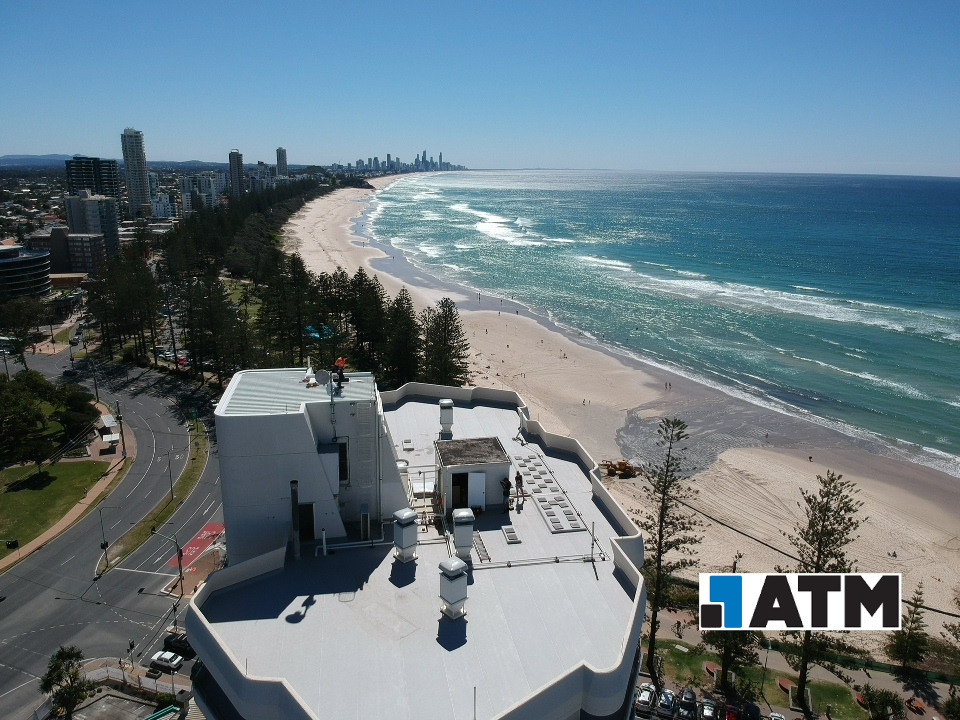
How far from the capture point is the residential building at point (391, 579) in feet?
37.8

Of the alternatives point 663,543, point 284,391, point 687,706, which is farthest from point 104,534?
point 687,706

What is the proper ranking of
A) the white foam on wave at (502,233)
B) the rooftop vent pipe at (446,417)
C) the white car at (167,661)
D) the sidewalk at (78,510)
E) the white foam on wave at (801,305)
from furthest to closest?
1. the white foam on wave at (502,233)
2. the white foam on wave at (801,305)
3. the sidewalk at (78,510)
4. the white car at (167,661)
5. the rooftop vent pipe at (446,417)

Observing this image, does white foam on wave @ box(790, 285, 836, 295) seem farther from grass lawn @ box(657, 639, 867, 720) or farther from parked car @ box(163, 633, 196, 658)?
parked car @ box(163, 633, 196, 658)

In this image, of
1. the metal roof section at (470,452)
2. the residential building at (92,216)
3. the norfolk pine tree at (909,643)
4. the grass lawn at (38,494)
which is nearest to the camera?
the metal roof section at (470,452)

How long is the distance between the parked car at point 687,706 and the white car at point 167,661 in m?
18.3

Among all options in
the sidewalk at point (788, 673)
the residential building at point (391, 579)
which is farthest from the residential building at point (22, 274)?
the sidewalk at point (788, 673)

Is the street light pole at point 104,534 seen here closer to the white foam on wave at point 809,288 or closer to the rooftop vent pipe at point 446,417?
the rooftop vent pipe at point 446,417

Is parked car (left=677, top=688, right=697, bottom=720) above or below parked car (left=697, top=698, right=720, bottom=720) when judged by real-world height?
above

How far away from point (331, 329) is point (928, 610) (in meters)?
44.1

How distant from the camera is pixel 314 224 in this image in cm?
15362

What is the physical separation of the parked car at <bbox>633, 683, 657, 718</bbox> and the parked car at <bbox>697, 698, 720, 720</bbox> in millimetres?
1562

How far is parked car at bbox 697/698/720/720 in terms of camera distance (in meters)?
21.4

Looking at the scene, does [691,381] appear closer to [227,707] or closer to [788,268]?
[227,707]

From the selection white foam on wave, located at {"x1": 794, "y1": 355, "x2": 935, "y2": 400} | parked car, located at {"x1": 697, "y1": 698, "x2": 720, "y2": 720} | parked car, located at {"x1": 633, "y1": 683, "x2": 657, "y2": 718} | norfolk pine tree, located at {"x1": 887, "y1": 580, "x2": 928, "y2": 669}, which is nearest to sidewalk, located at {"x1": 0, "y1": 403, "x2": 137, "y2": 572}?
parked car, located at {"x1": 633, "y1": 683, "x2": 657, "y2": 718}
